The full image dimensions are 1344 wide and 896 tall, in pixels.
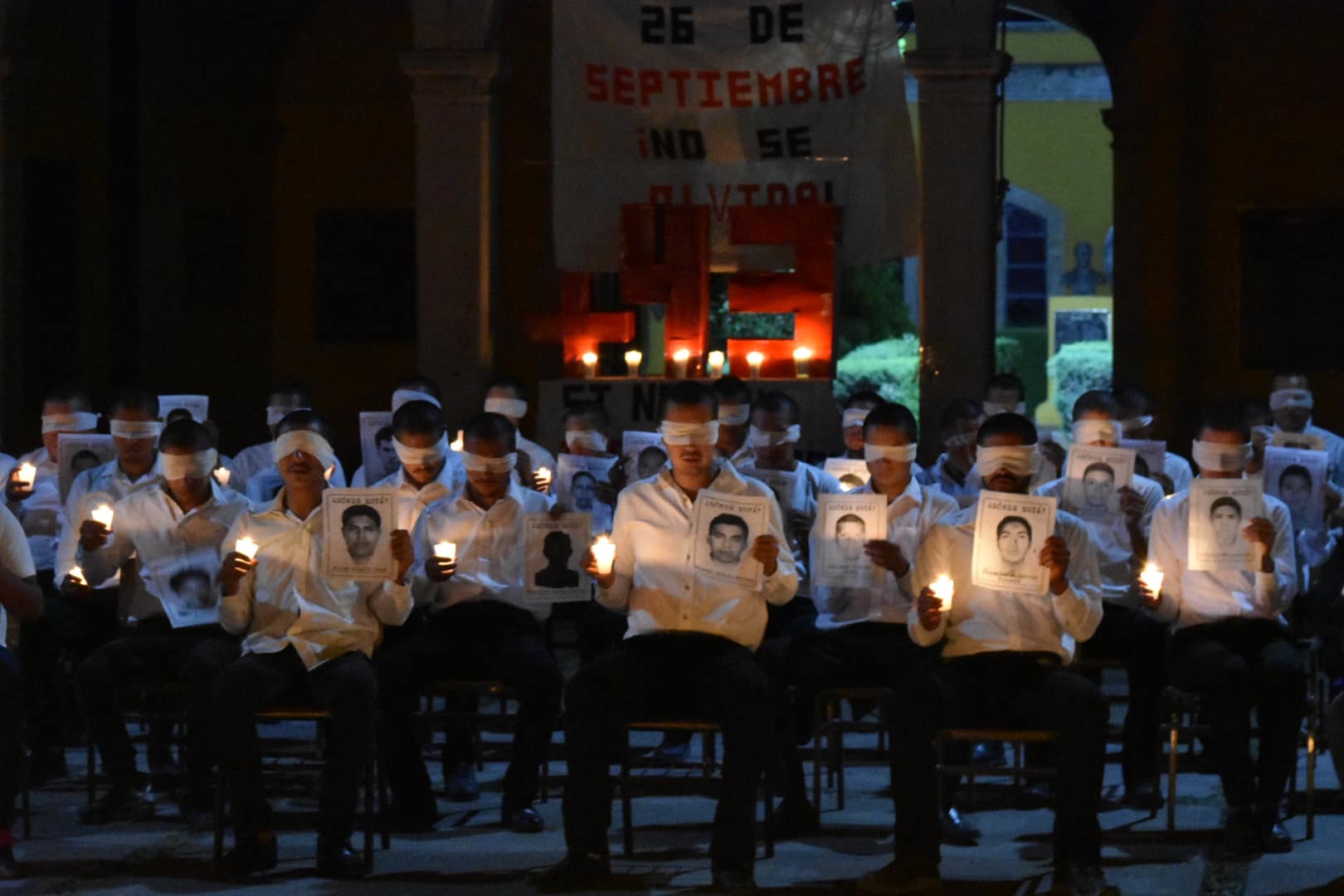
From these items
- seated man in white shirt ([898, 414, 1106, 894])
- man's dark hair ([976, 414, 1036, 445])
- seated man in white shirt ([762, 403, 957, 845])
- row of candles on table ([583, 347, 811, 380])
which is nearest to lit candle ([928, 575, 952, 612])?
seated man in white shirt ([898, 414, 1106, 894])

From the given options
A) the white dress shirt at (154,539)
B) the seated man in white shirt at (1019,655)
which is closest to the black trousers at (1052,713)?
the seated man in white shirt at (1019,655)

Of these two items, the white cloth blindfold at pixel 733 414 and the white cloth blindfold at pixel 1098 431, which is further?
the white cloth blindfold at pixel 733 414

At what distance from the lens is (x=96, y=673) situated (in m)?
8.94

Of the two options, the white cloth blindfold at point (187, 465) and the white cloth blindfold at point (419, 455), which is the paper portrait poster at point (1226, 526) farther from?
the white cloth blindfold at point (187, 465)

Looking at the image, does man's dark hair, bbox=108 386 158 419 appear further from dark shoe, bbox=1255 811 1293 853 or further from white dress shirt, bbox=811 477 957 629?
dark shoe, bbox=1255 811 1293 853

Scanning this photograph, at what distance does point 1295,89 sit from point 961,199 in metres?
4.28

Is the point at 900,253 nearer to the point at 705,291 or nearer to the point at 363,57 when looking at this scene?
the point at 705,291

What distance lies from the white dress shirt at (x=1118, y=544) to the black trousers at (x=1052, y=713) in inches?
61.5

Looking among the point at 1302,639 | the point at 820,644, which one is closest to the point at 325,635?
the point at 820,644

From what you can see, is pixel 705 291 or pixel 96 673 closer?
pixel 96 673

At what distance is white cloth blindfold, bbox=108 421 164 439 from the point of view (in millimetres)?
9891

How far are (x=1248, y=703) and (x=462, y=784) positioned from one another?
11.8 ft

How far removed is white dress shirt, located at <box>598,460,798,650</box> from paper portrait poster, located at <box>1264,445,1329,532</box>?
293cm

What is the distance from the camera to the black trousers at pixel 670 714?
776cm
